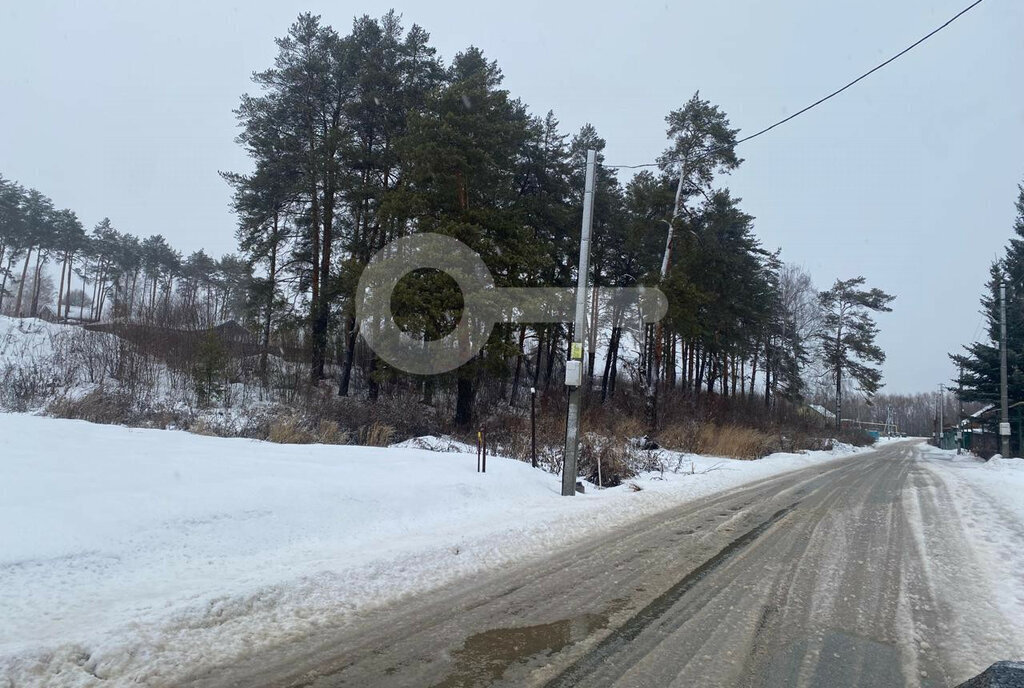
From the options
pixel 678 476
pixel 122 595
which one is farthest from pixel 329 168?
pixel 122 595

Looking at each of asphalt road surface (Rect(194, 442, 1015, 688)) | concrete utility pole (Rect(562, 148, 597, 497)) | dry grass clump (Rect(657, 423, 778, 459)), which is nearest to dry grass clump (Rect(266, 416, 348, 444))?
concrete utility pole (Rect(562, 148, 597, 497))

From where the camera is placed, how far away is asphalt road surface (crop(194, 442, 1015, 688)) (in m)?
3.94

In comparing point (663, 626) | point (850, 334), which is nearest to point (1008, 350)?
point (850, 334)

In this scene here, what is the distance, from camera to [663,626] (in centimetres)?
483

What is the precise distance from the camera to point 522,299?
72.6 feet

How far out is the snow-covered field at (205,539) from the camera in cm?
420

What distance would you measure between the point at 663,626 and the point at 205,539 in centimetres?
420

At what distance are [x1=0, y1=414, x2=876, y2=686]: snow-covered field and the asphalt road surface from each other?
0.53 m

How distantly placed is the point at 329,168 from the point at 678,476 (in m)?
17.6

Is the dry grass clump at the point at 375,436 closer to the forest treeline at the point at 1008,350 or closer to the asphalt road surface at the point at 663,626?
the asphalt road surface at the point at 663,626

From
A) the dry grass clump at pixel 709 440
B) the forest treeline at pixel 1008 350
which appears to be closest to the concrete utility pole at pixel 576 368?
the dry grass clump at pixel 709 440

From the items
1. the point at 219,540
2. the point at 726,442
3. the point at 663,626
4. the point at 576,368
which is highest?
the point at 576,368

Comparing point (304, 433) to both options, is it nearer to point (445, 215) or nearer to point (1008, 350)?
point (445, 215)

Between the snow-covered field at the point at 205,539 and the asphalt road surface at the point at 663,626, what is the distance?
1.75 ft
